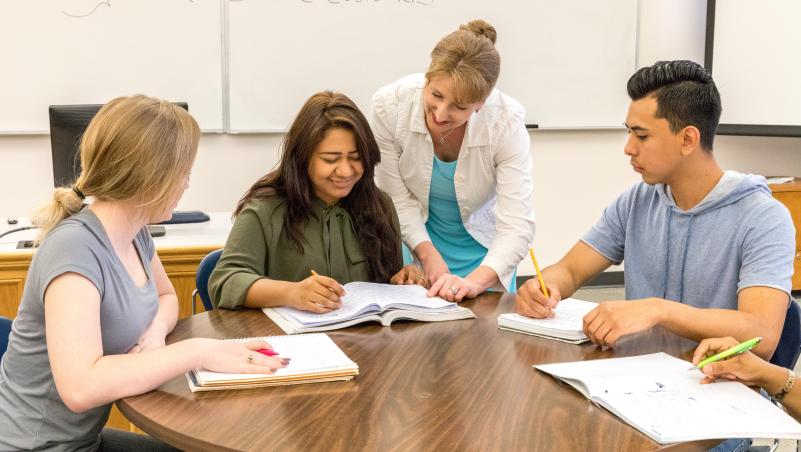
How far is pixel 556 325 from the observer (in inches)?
68.4

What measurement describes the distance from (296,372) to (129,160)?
1.50ft

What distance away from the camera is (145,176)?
145 cm

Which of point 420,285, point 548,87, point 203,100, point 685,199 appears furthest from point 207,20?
point 685,199

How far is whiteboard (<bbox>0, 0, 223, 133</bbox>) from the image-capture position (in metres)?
3.96

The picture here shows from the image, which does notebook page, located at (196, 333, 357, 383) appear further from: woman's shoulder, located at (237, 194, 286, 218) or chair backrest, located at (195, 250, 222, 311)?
chair backrest, located at (195, 250, 222, 311)

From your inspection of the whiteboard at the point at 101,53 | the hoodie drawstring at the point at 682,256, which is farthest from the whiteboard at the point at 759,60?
the hoodie drawstring at the point at 682,256

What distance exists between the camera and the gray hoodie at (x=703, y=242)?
5.78 ft

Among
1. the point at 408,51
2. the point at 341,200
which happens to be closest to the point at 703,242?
the point at 341,200

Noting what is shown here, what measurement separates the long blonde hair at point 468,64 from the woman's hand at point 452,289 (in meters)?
0.44

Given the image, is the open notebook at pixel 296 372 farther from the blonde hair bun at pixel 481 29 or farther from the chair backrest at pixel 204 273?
the blonde hair bun at pixel 481 29

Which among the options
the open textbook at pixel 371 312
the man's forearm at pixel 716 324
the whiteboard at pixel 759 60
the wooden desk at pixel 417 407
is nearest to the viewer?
the wooden desk at pixel 417 407

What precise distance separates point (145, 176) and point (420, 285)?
0.84 m

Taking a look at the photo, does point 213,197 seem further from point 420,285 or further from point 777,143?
point 777,143

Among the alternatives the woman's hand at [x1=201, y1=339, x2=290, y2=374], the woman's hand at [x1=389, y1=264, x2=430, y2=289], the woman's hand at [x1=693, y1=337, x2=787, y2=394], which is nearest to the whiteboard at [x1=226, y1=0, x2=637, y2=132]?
the woman's hand at [x1=389, y1=264, x2=430, y2=289]
